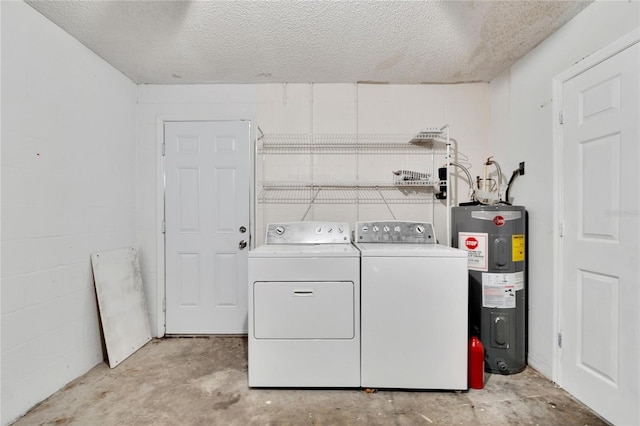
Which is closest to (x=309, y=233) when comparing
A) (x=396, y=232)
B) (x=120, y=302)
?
(x=396, y=232)

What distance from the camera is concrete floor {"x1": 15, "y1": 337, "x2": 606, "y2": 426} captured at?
5.24 ft

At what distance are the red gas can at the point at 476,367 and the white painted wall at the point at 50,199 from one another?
2622 millimetres

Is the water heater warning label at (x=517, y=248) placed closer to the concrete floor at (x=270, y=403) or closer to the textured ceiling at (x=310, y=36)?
the concrete floor at (x=270, y=403)

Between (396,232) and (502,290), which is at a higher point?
(396,232)

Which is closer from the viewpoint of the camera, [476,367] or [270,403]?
[270,403]

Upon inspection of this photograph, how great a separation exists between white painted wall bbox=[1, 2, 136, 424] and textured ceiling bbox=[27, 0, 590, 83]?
0.83 ft

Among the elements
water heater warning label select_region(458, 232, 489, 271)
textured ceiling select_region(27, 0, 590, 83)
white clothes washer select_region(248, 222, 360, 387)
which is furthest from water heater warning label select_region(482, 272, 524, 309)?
textured ceiling select_region(27, 0, 590, 83)

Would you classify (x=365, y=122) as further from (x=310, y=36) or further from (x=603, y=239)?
(x=603, y=239)

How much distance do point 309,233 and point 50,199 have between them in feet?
5.62

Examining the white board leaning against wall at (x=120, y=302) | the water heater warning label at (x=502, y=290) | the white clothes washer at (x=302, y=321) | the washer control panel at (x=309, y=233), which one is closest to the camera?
the white clothes washer at (x=302, y=321)

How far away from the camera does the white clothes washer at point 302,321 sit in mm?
1827

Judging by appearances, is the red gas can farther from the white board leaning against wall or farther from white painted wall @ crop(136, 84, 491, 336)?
the white board leaning against wall

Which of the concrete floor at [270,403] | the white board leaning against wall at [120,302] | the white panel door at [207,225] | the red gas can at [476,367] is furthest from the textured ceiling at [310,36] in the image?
the concrete floor at [270,403]

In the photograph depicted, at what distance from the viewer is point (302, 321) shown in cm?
183
